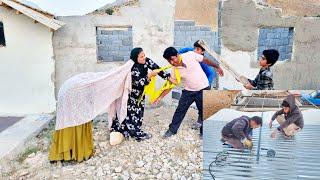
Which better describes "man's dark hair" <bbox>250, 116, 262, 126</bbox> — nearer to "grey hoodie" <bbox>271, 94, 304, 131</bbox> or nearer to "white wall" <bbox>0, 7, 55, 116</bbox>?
"grey hoodie" <bbox>271, 94, 304, 131</bbox>

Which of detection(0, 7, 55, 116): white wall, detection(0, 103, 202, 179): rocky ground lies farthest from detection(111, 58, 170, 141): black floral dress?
detection(0, 7, 55, 116): white wall

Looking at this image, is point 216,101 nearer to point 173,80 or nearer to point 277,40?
point 173,80

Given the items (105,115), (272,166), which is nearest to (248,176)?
(272,166)

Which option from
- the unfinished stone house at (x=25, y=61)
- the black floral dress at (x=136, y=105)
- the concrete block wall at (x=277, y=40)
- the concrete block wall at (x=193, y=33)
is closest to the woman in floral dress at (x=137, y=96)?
the black floral dress at (x=136, y=105)

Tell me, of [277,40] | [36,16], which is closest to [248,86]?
[277,40]

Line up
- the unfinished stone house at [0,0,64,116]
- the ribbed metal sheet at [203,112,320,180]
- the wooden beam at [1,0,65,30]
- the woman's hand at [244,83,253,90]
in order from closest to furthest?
the ribbed metal sheet at [203,112,320,180], the woman's hand at [244,83,253,90], the wooden beam at [1,0,65,30], the unfinished stone house at [0,0,64,116]

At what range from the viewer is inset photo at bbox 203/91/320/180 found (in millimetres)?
2264

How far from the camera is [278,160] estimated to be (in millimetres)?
2295

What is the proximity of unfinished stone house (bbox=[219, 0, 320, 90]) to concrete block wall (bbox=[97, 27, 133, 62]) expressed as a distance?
192cm

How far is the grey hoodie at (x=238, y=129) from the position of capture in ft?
7.77

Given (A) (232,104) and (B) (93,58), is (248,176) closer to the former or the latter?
(A) (232,104)

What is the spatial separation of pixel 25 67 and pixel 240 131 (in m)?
5.35

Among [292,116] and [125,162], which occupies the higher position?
[292,116]

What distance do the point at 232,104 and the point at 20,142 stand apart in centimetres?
376
